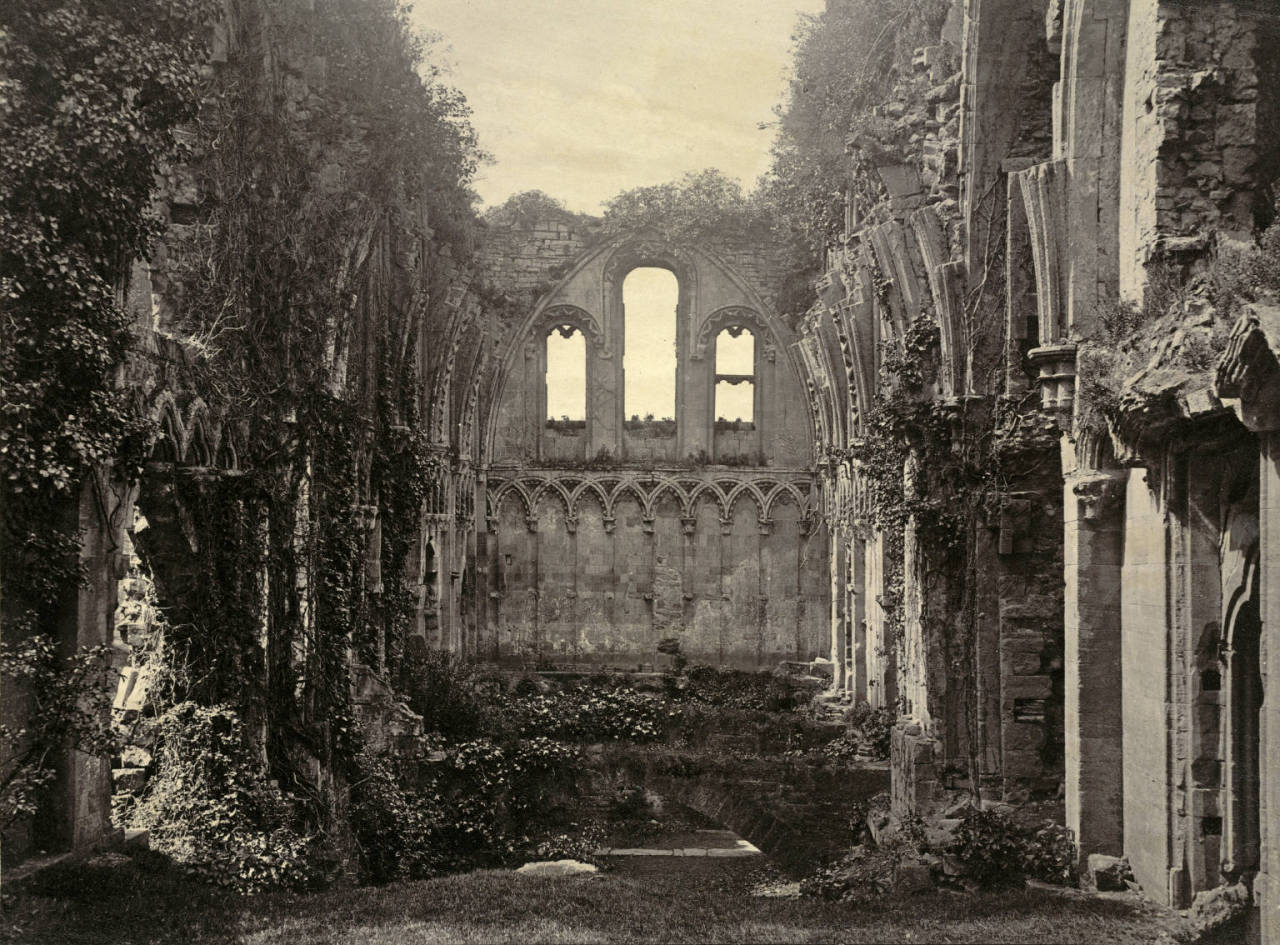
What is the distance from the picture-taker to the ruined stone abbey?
25.9 ft

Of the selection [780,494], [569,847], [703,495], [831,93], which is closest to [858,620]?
[780,494]

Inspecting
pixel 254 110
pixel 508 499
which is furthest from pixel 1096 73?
pixel 508 499

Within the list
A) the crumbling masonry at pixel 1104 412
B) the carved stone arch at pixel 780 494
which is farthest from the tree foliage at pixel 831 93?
the carved stone arch at pixel 780 494

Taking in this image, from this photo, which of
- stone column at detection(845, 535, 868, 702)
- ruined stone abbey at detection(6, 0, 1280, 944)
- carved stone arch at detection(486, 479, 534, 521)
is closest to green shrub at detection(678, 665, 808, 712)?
stone column at detection(845, 535, 868, 702)

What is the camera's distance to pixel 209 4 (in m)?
9.56

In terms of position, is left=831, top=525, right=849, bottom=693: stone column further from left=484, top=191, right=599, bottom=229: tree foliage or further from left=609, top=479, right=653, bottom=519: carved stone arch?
left=484, top=191, right=599, bottom=229: tree foliage

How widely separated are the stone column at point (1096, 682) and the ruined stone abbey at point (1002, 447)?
22mm

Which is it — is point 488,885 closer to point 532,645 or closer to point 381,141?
point 381,141

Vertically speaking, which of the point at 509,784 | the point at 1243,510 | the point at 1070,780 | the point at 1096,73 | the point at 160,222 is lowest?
the point at 509,784

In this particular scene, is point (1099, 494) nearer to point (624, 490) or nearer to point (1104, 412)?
point (1104, 412)

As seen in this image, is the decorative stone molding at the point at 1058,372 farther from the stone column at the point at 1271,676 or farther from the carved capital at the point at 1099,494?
the stone column at the point at 1271,676

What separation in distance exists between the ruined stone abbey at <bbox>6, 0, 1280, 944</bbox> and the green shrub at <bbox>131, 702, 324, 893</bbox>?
0.71 m

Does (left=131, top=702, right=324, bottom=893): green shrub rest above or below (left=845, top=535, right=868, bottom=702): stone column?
below

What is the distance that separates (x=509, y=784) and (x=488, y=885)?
5.62 metres
